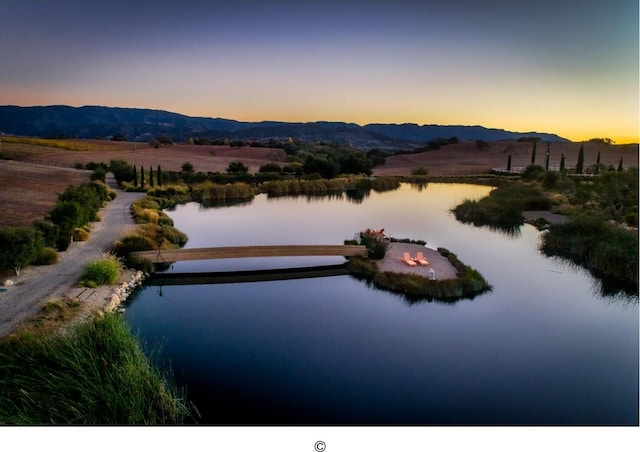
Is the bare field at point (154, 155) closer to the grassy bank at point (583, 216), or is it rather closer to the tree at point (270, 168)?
the tree at point (270, 168)

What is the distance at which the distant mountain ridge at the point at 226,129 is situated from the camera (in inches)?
355

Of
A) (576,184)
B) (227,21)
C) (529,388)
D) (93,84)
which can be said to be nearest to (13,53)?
(93,84)

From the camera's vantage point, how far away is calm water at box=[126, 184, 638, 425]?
361 cm

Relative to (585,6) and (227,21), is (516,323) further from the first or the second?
(227,21)

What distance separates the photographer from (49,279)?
18.9 ft

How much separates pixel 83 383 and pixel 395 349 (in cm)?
257

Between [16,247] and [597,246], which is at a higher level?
[16,247]

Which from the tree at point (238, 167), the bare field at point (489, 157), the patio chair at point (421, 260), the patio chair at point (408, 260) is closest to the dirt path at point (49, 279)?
the patio chair at point (408, 260)

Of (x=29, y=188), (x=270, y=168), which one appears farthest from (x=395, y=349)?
(x=270, y=168)

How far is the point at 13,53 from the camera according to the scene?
5.32 metres

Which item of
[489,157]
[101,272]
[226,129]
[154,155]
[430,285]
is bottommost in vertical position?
[430,285]

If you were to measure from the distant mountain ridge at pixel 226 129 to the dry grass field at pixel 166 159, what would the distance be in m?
1.37

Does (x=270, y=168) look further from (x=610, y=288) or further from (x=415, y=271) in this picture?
(x=610, y=288)
